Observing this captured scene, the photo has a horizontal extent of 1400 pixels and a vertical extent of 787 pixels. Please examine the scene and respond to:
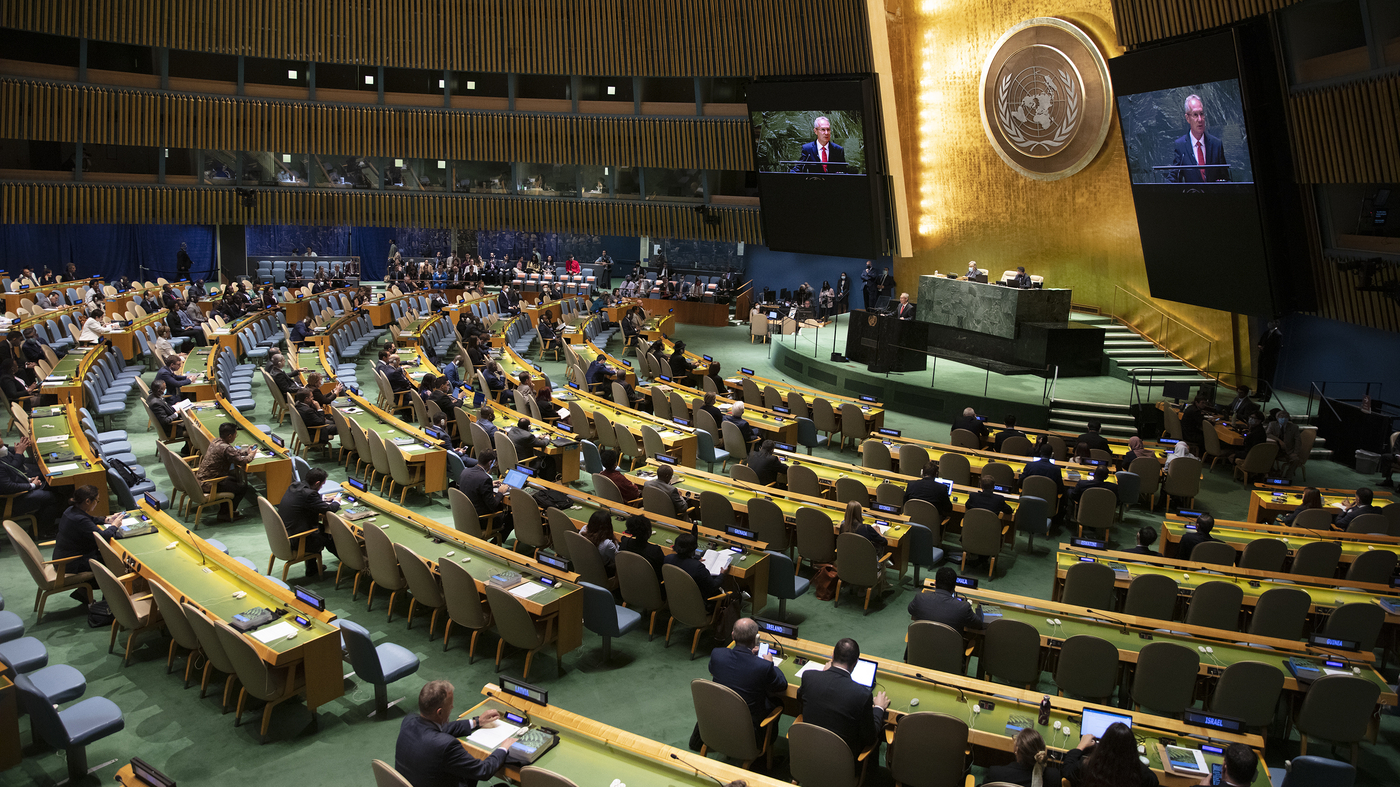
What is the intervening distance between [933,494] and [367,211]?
2441cm

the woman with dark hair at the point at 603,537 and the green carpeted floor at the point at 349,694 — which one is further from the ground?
the woman with dark hair at the point at 603,537

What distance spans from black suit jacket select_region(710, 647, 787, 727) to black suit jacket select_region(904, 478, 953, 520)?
4.29m

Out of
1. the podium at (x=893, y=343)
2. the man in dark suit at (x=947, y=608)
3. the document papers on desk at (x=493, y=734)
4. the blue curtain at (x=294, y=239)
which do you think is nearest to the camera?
the document papers on desk at (x=493, y=734)

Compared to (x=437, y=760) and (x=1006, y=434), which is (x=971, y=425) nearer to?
(x=1006, y=434)

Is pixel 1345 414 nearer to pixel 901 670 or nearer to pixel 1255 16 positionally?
pixel 1255 16

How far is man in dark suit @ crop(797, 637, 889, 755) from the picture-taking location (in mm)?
5070

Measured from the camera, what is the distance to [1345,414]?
1418 cm

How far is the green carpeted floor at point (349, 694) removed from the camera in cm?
577

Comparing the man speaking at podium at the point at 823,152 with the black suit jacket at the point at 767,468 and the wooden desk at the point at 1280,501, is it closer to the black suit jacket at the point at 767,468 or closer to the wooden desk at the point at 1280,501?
the black suit jacket at the point at 767,468

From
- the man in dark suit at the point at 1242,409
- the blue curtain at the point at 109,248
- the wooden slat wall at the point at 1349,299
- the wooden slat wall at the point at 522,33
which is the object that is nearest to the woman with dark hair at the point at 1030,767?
the man in dark suit at the point at 1242,409

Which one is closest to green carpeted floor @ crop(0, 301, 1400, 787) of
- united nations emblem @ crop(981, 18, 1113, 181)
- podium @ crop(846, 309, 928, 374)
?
podium @ crop(846, 309, 928, 374)

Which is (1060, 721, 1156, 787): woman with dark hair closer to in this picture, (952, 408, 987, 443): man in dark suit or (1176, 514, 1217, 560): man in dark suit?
(1176, 514, 1217, 560): man in dark suit

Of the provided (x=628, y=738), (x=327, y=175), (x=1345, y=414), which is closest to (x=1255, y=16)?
(x=1345, y=414)

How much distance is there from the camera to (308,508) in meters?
8.29
